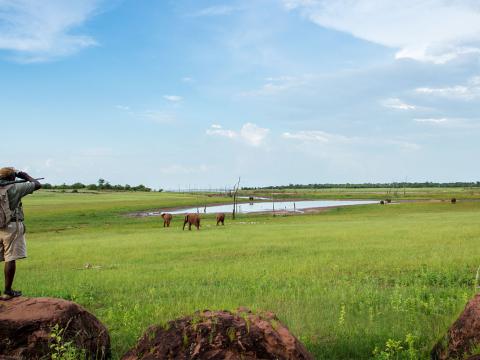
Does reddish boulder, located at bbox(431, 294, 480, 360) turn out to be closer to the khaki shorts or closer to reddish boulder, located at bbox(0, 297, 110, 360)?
reddish boulder, located at bbox(0, 297, 110, 360)

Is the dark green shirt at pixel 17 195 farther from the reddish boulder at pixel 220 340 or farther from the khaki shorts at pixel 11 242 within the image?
the reddish boulder at pixel 220 340

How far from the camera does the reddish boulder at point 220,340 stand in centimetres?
492

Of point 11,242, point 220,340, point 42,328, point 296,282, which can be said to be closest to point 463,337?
point 220,340

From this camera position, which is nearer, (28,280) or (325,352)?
(325,352)

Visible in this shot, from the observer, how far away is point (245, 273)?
44.6 ft

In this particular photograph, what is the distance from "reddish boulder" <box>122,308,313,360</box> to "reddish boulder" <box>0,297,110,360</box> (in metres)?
1.37

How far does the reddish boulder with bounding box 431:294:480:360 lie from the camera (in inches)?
238

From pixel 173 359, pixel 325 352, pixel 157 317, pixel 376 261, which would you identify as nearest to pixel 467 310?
pixel 325 352

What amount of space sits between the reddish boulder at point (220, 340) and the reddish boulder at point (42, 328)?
4.51 feet

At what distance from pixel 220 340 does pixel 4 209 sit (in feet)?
17.0

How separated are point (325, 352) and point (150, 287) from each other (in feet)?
19.8

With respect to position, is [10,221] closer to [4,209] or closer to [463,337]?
[4,209]

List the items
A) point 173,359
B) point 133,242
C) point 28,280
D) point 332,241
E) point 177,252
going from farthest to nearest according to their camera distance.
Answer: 1. point 133,242
2. point 332,241
3. point 177,252
4. point 28,280
5. point 173,359

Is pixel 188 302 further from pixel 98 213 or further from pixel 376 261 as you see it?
pixel 98 213
